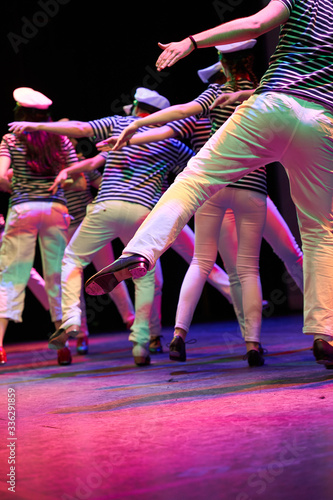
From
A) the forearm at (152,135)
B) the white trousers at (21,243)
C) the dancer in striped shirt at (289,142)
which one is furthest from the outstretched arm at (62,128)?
the dancer in striped shirt at (289,142)

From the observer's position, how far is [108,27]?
602 cm

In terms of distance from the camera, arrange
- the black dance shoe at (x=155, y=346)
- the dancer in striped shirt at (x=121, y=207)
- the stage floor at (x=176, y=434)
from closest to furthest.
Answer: the stage floor at (x=176, y=434), the dancer in striped shirt at (x=121, y=207), the black dance shoe at (x=155, y=346)

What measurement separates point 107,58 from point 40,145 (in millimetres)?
2933

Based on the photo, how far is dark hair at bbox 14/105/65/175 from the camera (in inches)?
136

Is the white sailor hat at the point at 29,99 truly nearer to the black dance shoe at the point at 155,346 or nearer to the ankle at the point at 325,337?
the black dance shoe at the point at 155,346

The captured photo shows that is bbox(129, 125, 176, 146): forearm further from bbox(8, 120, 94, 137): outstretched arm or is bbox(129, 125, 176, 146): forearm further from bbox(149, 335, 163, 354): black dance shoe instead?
bbox(149, 335, 163, 354): black dance shoe

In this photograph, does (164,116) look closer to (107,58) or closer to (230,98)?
(230,98)

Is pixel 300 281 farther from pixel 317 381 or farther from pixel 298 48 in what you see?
pixel 298 48

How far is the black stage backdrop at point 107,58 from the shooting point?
5.82 m

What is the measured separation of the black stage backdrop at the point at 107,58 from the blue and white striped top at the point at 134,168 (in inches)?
110

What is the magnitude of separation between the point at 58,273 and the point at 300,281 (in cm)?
154

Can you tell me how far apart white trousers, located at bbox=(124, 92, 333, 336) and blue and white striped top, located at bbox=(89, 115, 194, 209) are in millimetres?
1296

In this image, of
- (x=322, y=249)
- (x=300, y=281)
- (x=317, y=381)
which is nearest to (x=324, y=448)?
(x=317, y=381)

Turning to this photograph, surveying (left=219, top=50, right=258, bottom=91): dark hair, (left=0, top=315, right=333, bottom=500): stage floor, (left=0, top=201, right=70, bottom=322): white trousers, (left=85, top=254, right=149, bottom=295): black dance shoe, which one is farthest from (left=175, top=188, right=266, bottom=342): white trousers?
(left=0, top=201, right=70, bottom=322): white trousers
